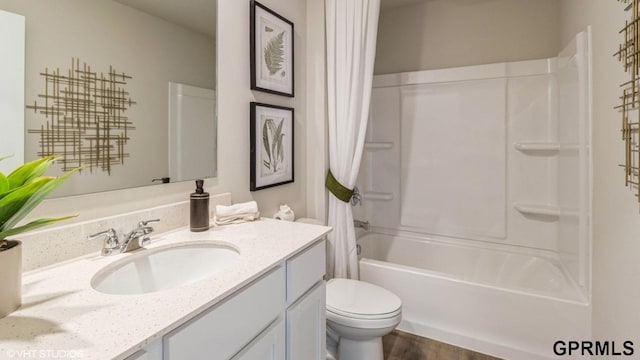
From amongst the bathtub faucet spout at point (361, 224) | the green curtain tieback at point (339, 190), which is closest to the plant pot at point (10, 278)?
the green curtain tieback at point (339, 190)

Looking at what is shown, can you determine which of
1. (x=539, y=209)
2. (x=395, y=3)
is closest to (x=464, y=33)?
(x=395, y=3)

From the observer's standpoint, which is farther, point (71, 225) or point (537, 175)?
point (537, 175)

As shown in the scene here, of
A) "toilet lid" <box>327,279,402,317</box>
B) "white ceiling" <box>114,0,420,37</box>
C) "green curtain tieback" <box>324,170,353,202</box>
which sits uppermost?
"white ceiling" <box>114,0,420,37</box>

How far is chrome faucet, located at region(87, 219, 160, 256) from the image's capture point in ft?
3.49

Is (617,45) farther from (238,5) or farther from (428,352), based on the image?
(428,352)

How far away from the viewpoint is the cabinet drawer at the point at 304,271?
1137mm

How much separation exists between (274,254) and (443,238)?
2.17 meters

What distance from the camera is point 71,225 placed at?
39.9 inches

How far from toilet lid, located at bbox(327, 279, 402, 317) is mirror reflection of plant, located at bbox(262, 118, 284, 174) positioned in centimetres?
78

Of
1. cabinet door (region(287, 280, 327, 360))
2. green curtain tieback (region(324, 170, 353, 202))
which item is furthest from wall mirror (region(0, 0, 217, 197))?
green curtain tieback (region(324, 170, 353, 202))

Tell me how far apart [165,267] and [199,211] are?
267mm

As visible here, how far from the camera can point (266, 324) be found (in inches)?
39.8

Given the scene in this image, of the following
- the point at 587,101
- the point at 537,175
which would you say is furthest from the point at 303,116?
the point at 537,175

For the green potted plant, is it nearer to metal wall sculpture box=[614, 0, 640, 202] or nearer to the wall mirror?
the wall mirror
